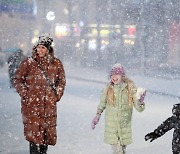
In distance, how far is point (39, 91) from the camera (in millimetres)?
5934

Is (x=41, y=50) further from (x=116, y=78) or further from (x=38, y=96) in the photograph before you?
(x=116, y=78)

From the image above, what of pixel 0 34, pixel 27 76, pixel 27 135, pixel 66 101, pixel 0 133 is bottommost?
Result: pixel 0 34

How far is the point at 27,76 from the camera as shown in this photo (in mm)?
5996

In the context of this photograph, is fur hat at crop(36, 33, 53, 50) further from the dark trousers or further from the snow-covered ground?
the snow-covered ground

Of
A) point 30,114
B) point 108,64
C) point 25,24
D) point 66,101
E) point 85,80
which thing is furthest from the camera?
point 25,24

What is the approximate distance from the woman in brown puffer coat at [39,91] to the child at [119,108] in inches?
29.2

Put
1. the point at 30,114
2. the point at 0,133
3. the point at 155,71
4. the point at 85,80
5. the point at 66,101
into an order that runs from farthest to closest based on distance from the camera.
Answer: the point at 155,71 → the point at 85,80 → the point at 66,101 → the point at 0,133 → the point at 30,114

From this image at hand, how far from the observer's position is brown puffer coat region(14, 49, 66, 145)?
593cm

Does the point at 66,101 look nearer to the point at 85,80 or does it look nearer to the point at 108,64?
the point at 85,80

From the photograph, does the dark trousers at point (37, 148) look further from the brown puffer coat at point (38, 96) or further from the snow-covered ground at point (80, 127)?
the snow-covered ground at point (80, 127)

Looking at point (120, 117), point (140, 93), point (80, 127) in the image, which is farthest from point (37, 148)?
point (80, 127)

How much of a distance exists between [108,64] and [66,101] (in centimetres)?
2540

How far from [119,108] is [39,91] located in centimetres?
110

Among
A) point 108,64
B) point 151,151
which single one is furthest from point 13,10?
point 108,64
